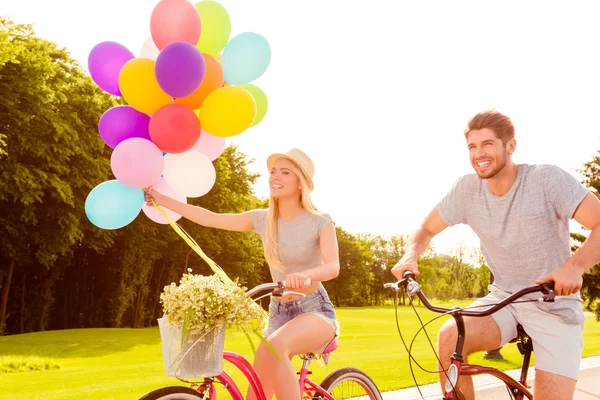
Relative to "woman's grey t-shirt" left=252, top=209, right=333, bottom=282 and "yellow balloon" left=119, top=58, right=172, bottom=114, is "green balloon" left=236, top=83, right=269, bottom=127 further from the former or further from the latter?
"woman's grey t-shirt" left=252, top=209, right=333, bottom=282

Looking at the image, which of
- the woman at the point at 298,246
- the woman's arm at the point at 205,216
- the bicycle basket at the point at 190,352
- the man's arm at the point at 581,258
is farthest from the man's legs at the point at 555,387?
the woman's arm at the point at 205,216

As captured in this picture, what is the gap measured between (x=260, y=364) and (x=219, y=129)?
6.22 feet

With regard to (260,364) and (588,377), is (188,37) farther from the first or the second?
(588,377)

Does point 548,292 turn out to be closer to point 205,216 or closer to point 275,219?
point 275,219

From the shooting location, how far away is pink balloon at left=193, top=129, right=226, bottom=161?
16.3 feet

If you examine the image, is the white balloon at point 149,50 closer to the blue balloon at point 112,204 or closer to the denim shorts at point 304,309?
the blue balloon at point 112,204

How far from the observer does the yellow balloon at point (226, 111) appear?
456 centimetres

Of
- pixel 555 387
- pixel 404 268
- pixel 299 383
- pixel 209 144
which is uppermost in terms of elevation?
pixel 209 144

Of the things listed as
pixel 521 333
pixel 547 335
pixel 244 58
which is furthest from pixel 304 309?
pixel 244 58

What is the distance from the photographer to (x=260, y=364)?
3529 mm

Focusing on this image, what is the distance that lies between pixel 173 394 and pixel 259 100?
2.86m

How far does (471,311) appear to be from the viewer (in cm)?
300

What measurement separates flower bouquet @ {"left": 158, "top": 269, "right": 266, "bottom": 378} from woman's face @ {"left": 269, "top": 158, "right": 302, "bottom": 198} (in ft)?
3.73

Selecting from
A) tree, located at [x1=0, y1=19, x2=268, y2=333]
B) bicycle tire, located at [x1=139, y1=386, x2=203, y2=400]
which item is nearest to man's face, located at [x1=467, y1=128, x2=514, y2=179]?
bicycle tire, located at [x1=139, y1=386, x2=203, y2=400]
